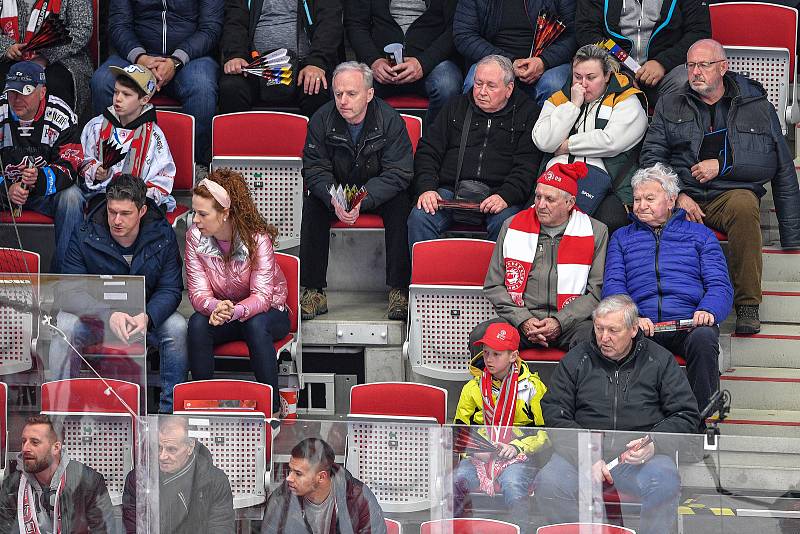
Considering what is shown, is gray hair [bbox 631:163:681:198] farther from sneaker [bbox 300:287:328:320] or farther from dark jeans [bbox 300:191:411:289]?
sneaker [bbox 300:287:328:320]

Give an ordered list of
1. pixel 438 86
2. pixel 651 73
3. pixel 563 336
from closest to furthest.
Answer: pixel 563 336, pixel 651 73, pixel 438 86

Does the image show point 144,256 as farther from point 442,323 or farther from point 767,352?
point 767,352

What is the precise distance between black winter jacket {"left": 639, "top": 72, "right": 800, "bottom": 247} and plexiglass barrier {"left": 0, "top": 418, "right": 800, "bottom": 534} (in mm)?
2062

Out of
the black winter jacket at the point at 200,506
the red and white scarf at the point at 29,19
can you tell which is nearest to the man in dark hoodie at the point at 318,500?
the black winter jacket at the point at 200,506

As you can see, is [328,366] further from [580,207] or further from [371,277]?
[580,207]

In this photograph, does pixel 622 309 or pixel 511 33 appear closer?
pixel 622 309

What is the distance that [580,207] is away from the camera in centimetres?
666

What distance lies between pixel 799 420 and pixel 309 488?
2492 mm

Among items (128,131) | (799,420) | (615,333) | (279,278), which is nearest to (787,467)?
(615,333)

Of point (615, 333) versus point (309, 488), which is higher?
point (615, 333)

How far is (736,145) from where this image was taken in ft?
21.9

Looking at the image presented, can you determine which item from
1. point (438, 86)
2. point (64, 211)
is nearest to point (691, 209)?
point (438, 86)

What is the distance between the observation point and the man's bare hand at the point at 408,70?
24.0 feet

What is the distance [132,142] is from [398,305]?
1.51 meters
